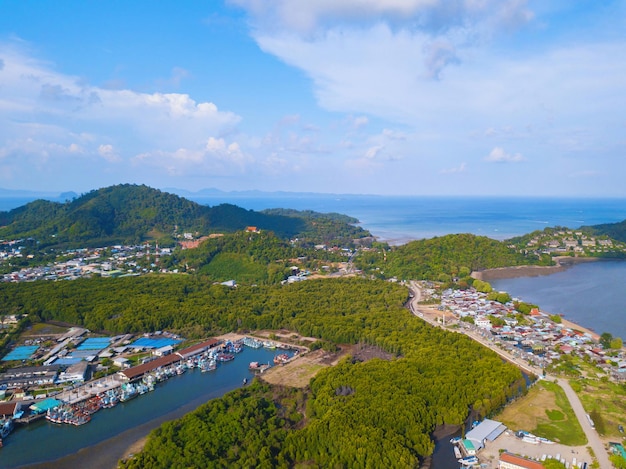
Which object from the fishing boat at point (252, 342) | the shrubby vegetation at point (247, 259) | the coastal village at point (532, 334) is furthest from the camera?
the shrubby vegetation at point (247, 259)


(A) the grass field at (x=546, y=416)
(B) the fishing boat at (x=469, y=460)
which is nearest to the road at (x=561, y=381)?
(A) the grass field at (x=546, y=416)

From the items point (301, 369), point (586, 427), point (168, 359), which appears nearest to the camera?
point (586, 427)

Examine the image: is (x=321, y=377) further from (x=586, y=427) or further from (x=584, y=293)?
(x=584, y=293)

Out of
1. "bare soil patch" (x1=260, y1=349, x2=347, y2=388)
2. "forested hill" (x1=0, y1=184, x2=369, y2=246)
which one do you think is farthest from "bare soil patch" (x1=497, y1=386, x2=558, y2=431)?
"forested hill" (x1=0, y1=184, x2=369, y2=246)

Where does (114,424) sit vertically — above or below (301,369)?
below

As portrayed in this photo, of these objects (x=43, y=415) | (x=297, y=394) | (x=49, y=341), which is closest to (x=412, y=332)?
(x=297, y=394)

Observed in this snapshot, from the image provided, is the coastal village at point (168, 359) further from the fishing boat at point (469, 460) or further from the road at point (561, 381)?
the road at point (561, 381)

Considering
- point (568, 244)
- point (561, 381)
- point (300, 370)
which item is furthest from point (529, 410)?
point (568, 244)

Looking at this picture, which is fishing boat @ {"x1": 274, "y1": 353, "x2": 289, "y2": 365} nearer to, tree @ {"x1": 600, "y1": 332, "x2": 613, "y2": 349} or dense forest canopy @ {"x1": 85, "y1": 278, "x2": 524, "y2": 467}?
dense forest canopy @ {"x1": 85, "y1": 278, "x2": 524, "y2": 467}
